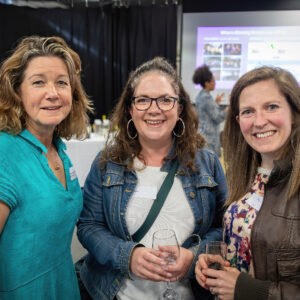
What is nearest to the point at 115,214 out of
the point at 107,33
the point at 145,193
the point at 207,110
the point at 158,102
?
the point at 145,193

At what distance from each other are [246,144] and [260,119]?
268 millimetres

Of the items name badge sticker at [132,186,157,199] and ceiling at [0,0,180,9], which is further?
ceiling at [0,0,180,9]

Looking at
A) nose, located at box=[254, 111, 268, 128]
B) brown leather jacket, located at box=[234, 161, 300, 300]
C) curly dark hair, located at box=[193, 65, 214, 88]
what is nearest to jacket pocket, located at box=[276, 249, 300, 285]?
brown leather jacket, located at box=[234, 161, 300, 300]

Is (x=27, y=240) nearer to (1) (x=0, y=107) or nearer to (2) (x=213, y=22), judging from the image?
(1) (x=0, y=107)

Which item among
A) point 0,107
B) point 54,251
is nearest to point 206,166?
point 54,251

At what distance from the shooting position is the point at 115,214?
4.86 ft

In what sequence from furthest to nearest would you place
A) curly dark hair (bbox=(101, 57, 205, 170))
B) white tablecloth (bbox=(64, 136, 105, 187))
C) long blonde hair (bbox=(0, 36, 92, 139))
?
white tablecloth (bbox=(64, 136, 105, 187)), curly dark hair (bbox=(101, 57, 205, 170)), long blonde hair (bbox=(0, 36, 92, 139))

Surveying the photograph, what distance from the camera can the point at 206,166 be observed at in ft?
5.25

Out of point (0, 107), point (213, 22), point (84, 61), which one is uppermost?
point (213, 22)

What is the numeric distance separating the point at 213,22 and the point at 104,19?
96.5 inches

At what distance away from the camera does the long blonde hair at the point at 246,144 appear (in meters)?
1.17

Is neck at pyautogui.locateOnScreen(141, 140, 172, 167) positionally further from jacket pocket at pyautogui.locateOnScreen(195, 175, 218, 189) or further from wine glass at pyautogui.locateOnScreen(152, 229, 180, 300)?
wine glass at pyautogui.locateOnScreen(152, 229, 180, 300)

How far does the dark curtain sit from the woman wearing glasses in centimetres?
531

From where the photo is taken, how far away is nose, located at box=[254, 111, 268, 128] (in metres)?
1.17
